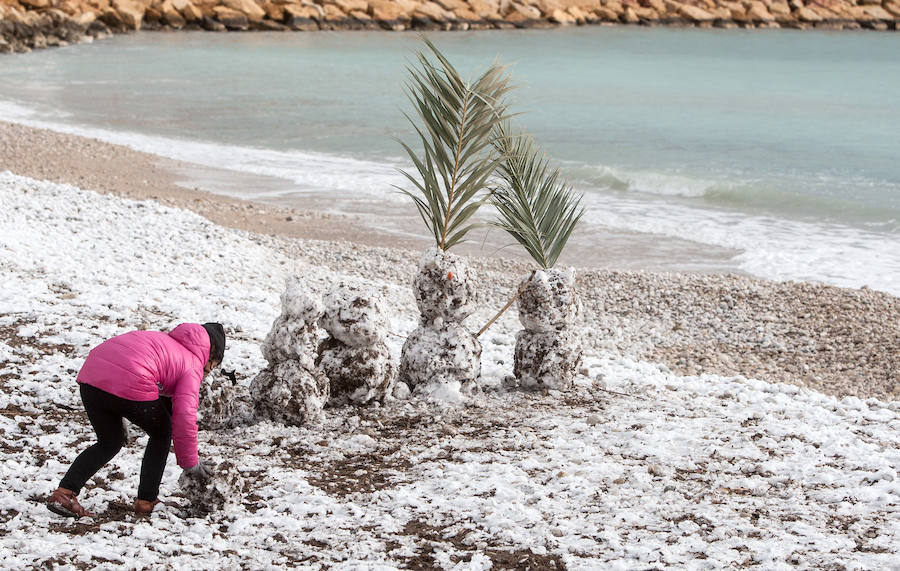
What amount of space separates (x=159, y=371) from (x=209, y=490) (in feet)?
2.07

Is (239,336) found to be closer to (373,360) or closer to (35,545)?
(373,360)

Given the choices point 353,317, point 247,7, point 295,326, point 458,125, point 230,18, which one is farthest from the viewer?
point 247,7

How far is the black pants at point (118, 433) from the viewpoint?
4.56 meters

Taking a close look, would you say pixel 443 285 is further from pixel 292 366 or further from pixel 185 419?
pixel 185 419

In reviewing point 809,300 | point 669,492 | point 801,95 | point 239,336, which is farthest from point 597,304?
point 801,95

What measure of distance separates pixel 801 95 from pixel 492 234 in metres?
29.6

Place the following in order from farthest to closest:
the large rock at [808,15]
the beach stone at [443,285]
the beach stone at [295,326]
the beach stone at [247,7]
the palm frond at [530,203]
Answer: the large rock at [808,15] < the beach stone at [247,7] < the palm frond at [530,203] < the beach stone at [443,285] < the beach stone at [295,326]

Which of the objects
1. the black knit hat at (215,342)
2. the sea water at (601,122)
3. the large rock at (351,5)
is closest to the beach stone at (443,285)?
the sea water at (601,122)

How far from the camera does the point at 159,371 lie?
15.1ft

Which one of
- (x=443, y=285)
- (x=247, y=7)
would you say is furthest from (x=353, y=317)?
(x=247, y=7)

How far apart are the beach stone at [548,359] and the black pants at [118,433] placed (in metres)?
2.82

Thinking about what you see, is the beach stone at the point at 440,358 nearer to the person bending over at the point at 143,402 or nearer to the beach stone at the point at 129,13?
the person bending over at the point at 143,402

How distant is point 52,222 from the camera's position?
10352 millimetres

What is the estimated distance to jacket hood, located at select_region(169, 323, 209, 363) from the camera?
4758 millimetres
